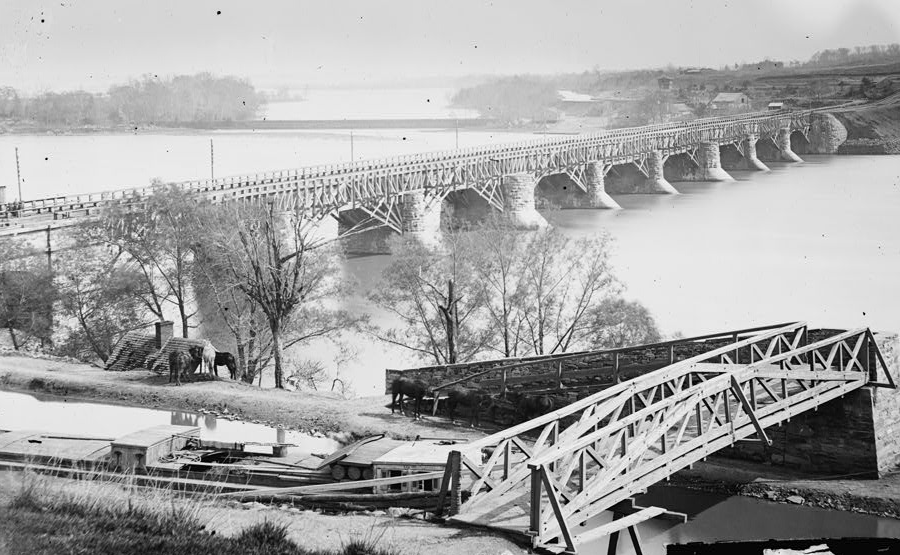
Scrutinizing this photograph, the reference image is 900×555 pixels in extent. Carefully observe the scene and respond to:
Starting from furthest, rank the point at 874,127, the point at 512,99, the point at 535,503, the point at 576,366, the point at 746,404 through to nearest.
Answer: the point at 512,99, the point at 874,127, the point at 576,366, the point at 746,404, the point at 535,503

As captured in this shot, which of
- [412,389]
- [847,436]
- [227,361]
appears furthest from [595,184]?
[847,436]

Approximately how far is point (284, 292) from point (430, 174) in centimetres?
1540

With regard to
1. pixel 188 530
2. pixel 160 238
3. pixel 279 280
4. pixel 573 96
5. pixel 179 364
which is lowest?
pixel 179 364

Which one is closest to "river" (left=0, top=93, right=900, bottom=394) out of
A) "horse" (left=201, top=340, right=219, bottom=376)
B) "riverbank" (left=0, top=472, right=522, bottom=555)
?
"horse" (left=201, top=340, right=219, bottom=376)

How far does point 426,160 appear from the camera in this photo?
38.6 metres

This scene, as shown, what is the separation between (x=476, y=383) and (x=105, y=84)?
1467 cm

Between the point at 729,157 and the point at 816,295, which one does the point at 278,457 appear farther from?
the point at 729,157

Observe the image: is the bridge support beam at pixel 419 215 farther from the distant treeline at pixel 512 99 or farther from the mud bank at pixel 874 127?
the mud bank at pixel 874 127

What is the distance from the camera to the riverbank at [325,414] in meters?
15.7

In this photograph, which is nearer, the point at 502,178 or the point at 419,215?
the point at 502,178

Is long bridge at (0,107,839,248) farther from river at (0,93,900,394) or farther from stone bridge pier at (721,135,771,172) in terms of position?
river at (0,93,900,394)

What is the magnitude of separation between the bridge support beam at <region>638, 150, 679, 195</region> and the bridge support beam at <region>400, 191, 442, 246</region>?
7077 millimetres

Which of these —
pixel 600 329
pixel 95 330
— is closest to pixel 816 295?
pixel 600 329

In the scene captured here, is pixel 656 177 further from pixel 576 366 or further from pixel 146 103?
pixel 576 366
